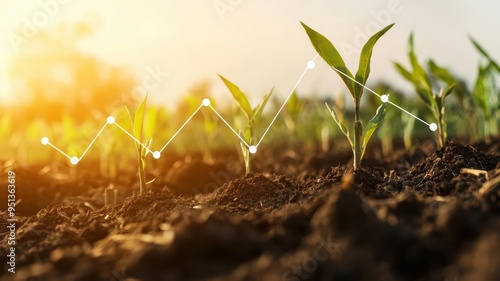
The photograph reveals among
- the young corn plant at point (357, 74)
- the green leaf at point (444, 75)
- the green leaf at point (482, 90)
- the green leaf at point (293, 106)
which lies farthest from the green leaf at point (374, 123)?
the green leaf at point (293, 106)

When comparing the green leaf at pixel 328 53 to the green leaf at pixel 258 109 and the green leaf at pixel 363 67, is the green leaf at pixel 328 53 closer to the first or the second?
the green leaf at pixel 363 67

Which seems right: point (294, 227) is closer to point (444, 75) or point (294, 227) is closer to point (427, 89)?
point (427, 89)

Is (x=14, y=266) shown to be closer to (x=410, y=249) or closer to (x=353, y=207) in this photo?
(x=353, y=207)

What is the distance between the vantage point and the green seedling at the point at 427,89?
13.7 ft

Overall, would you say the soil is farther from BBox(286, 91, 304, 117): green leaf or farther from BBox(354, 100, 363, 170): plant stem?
BBox(286, 91, 304, 117): green leaf

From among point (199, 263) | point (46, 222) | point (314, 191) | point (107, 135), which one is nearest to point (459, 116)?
point (107, 135)

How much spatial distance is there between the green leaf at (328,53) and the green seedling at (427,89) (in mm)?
1190

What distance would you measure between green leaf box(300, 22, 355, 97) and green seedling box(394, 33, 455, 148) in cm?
119

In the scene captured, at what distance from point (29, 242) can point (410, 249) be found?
1.46m

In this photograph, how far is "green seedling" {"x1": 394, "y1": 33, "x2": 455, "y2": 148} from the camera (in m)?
4.17

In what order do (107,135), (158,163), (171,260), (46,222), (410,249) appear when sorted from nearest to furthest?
(410,249), (171,260), (46,222), (107,135), (158,163)

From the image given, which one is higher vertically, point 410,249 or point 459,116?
point 410,249

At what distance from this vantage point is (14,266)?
215 centimetres

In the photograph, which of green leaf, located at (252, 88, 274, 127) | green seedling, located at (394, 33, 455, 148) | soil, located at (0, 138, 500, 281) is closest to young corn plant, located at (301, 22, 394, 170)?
soil, located at (0, 138, 500, 281)
